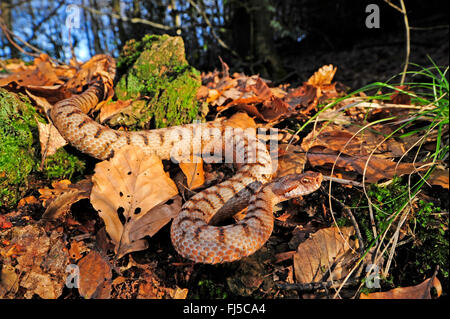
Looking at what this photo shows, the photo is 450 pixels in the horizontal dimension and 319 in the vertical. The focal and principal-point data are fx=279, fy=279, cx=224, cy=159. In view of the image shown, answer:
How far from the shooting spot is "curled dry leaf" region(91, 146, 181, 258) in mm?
2457

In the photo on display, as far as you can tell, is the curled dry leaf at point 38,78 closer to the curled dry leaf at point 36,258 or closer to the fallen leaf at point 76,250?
the curled dry leaf at point 36,258

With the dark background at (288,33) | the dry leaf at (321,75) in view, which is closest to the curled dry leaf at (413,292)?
the dry leaf at (321,75)

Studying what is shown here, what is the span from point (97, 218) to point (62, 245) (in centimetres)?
38

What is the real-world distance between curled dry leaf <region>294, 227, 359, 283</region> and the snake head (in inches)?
18.0

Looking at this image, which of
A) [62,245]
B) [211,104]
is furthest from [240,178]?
[62,245]

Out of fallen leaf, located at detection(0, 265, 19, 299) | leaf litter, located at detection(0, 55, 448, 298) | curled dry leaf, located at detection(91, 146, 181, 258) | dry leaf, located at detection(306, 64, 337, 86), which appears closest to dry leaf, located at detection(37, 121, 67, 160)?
leaf litter, located at detection(0, 55, 448, 298)

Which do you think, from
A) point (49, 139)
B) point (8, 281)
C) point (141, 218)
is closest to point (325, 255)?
point (141, 218)

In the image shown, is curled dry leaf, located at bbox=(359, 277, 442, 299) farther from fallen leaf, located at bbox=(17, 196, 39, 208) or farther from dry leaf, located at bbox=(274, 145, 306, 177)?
fallen leaf, located at bbox=(17, 196, 39, 208)

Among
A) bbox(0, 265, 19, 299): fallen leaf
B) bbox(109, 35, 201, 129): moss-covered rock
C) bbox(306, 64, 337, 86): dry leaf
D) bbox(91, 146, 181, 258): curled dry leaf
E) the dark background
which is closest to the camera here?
bbox(0, 265, 19, 299): fallen leaf

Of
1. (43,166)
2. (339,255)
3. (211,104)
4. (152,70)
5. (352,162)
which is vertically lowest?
(339,255)

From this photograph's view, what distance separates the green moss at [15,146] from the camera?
2719 mm

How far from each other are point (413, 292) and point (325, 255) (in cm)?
73

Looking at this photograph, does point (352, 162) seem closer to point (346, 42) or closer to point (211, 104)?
point (211, 104)

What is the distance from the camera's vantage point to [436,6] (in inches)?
396
